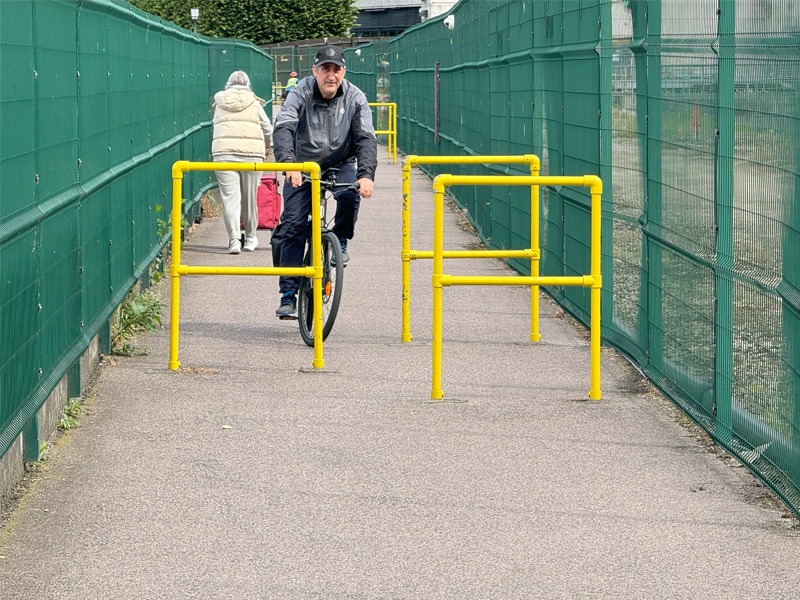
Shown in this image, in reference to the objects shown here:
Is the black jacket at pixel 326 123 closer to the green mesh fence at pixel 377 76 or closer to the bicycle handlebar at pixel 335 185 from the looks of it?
the bicycle handlebar at pixel 335 185

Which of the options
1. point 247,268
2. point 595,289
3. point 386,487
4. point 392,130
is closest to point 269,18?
point 392,130

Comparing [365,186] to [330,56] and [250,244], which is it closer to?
[330,56]

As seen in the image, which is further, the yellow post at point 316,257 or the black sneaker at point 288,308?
the black sneaker at point 288,308

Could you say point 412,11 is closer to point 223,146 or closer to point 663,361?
point 223,146

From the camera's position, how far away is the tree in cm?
6700

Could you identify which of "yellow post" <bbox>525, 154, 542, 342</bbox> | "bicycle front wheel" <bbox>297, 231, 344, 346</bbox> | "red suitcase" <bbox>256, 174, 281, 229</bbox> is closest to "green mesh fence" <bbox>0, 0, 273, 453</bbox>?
"bicycle front wheel" <bbox>297, 231, 344, 346</bbox>

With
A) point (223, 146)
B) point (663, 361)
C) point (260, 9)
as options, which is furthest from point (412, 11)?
point (663, 361)

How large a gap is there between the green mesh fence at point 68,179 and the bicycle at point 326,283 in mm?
1080

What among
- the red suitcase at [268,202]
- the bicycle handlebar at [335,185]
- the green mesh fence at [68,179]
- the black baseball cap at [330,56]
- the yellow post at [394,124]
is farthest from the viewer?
the yellow post at [394,124]

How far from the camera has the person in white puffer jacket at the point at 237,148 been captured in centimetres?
1473

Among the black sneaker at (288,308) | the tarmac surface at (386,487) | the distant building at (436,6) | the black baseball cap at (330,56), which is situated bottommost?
the tarmac surface at (386,487)

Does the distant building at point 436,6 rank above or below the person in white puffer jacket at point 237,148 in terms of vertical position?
above

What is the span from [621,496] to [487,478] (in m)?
0.57

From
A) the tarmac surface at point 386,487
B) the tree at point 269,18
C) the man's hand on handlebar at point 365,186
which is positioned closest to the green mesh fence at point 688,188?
the tarmac surface at point 386,487
